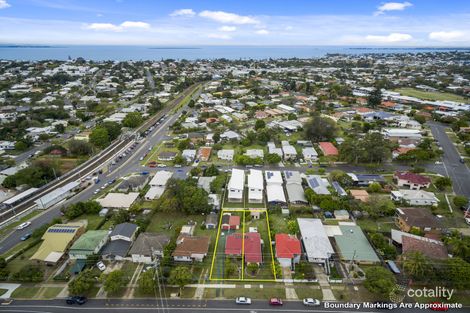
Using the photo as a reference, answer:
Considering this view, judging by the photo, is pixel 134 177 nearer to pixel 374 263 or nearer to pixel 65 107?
pixel 374 263

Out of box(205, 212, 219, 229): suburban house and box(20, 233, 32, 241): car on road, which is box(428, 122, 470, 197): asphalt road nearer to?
box(205, 212, 219, 229): suburban house

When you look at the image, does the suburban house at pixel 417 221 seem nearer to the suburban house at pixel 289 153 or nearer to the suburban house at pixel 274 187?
the suburban house at pixel 274 187

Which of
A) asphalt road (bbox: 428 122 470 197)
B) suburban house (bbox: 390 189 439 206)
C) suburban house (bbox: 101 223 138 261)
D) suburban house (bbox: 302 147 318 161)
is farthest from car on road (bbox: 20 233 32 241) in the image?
asphalt road (bbox: 428 122 470 197)

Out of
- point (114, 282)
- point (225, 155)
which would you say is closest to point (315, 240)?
point (114, 282)

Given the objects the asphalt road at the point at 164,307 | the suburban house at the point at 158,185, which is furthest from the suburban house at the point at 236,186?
the asphalt road at the point at 164,307

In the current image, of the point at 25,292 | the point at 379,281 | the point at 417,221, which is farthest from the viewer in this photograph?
the point at 417,221

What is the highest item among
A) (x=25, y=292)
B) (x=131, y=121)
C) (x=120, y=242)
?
(x=131, y=121)

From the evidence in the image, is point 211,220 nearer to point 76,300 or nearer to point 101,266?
point 101,266

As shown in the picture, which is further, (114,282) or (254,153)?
(254,153)
